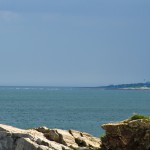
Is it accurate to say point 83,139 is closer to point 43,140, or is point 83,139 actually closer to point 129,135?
Result: point 43,140

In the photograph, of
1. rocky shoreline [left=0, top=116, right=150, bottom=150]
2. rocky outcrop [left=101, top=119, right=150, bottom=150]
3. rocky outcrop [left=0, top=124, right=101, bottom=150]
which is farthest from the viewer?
rocky outcrop [left=0, top=124, right=101, bottom=150]

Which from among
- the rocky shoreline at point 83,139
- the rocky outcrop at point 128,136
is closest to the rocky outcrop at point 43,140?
the rocky shoreline at point 83,139

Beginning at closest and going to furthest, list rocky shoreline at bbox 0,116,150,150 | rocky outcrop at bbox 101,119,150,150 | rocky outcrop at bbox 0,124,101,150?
1. rocky outcrop at bbox 101,119,150,150
2. rocky shoreline at bbox 0,116,150,150
3. rocky outcrop at bbox 0,124,101,150

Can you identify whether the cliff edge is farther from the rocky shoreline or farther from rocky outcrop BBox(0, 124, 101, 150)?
rocky outcrop BBox(0, 124, 101, 150)

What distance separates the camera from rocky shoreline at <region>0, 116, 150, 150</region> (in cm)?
3344

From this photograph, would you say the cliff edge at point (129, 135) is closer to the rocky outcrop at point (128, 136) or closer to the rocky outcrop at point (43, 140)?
the rocky outcrop at point (128, 136)

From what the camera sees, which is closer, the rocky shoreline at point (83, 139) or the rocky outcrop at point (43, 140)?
the rocky shoreline at point (83, 139)

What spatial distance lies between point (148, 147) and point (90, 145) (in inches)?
170

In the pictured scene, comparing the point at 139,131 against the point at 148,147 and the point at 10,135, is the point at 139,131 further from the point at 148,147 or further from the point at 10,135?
the point at 10,135

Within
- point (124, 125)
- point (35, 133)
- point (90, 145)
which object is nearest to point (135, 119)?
point (124, 125)

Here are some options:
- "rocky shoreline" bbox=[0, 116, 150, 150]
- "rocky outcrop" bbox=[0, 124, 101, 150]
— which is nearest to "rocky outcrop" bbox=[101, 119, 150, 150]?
"rocky shoreline" bbox=[0, 116, 150, 150]

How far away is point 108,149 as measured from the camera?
34.3 m

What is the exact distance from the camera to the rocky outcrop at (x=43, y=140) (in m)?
34.3

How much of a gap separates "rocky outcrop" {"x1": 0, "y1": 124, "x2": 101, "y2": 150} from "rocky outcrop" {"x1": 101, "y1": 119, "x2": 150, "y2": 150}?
3.90ft
